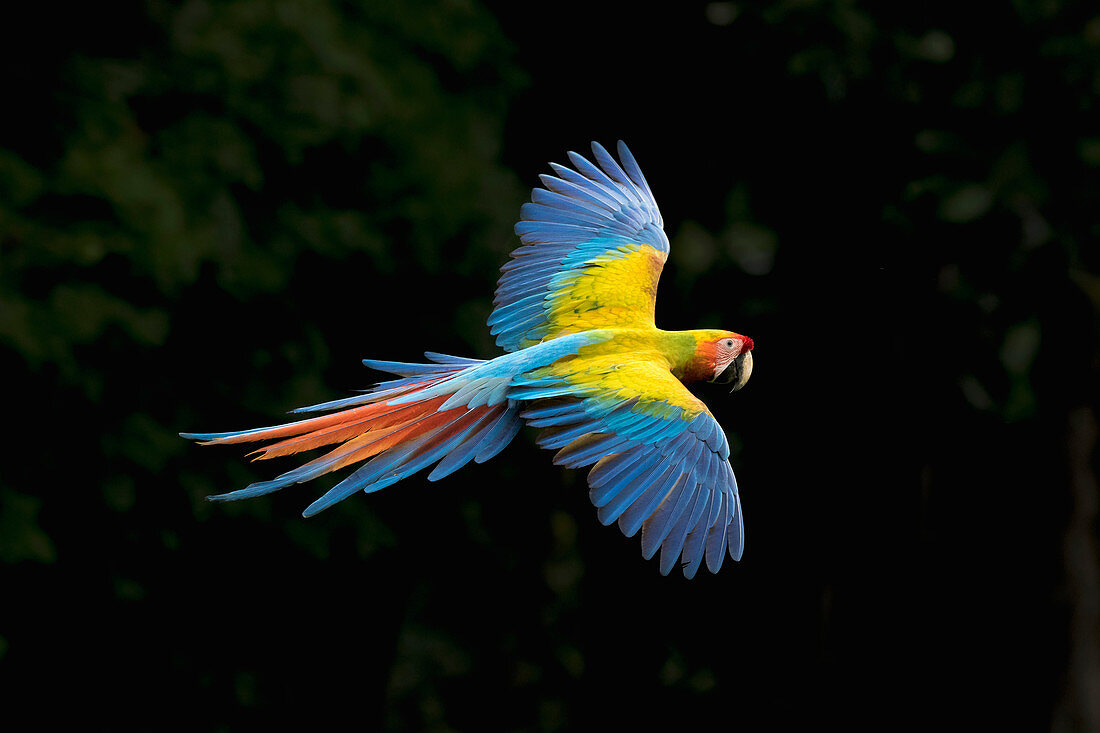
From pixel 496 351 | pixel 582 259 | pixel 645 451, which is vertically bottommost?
pixel 496 351

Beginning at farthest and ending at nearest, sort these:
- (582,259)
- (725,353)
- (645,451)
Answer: (582,259) → (725,353) → (645,451)

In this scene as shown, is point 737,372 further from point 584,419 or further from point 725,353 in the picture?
point 584,419

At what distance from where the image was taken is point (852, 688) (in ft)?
13.1

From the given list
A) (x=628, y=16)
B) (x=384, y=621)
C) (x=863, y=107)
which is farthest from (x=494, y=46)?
(x=384, y=621)

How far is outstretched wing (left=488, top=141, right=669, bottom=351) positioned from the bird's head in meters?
0.21

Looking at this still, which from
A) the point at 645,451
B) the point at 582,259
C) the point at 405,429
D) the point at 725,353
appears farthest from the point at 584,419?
the point at 582,259

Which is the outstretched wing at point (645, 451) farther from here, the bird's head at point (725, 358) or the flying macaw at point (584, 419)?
the bird's head at point (725, 358)

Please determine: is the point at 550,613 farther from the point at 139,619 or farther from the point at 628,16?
the point at 628,16

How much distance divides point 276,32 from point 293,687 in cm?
255

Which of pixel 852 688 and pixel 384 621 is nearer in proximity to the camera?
pixel 852 688

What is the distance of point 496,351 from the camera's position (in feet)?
13.9

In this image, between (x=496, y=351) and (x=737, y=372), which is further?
(x=496, y=351)

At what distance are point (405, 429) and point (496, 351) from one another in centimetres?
209

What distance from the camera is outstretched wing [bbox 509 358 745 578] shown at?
194cm
